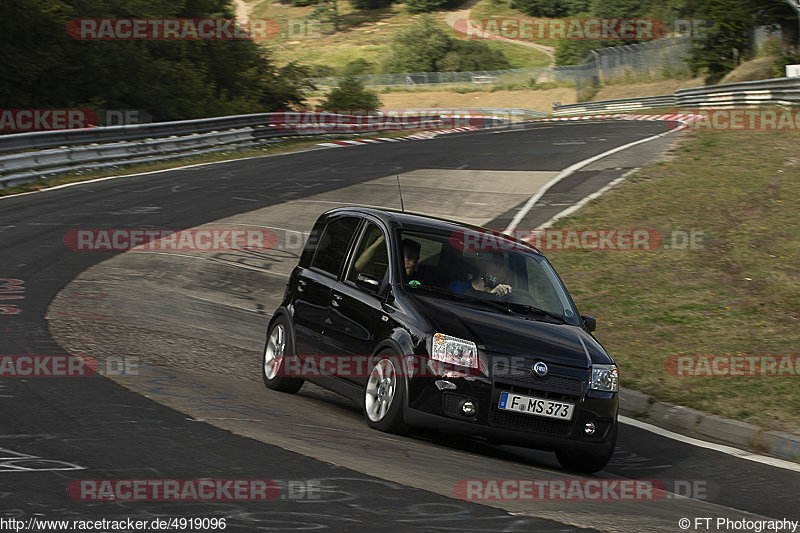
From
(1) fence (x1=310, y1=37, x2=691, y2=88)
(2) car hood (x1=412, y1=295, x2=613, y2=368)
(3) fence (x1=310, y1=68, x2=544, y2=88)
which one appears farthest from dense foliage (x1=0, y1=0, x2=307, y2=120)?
(3) fence (x1=310, y1=68, x2=544, y2=88)

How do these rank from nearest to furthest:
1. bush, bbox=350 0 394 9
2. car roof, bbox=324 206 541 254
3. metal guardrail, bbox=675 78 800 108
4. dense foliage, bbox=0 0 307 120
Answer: car roof, bbox=324 206 541 254, dense foliage, bbox=0 0 307 120, metal guardrail, bbox=675 78 800 108, bush, bbox=350 0 394 9

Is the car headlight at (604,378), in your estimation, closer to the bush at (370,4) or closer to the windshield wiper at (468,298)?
the windshield wiper at (468,298)

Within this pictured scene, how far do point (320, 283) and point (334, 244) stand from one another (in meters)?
0.42

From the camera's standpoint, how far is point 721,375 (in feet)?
34.3

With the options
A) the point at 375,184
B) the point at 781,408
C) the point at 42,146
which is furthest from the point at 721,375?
the point at 42,146

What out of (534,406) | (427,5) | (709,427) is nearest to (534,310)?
(534,406)

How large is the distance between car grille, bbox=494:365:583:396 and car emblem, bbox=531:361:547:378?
25 millimetres

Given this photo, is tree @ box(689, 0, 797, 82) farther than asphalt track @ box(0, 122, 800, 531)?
Yes

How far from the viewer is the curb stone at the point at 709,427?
8484 millimetres

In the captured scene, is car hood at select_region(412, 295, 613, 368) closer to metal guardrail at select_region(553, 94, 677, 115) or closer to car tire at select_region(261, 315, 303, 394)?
car tire at select_region(261, 315, 303, 394)

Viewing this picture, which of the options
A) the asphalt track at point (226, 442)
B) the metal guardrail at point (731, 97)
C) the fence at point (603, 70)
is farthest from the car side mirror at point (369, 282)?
the fence at point (603, 70)

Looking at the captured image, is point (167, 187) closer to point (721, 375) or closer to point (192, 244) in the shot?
point (192, 244)

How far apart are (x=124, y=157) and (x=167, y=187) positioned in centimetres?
521

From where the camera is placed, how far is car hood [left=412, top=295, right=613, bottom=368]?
7301mm
